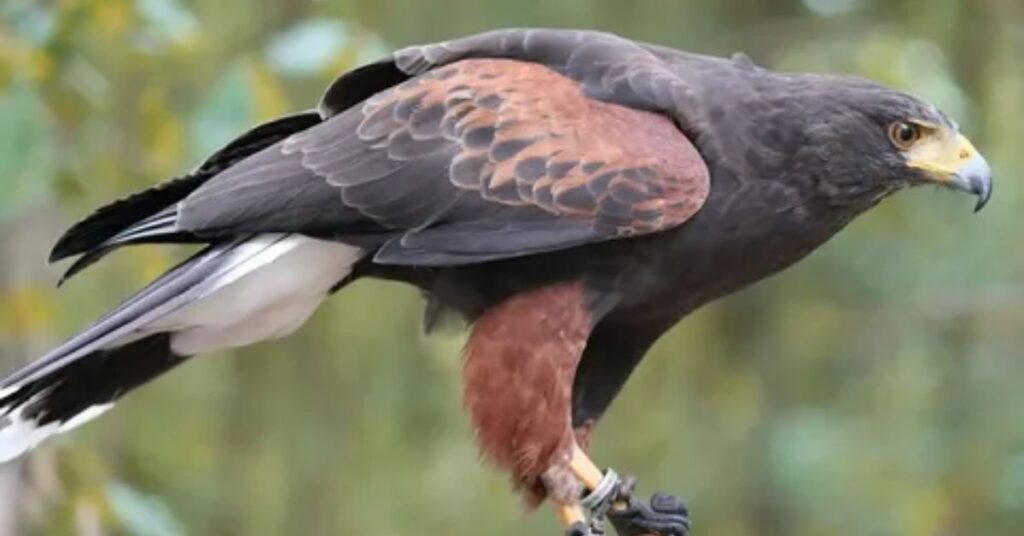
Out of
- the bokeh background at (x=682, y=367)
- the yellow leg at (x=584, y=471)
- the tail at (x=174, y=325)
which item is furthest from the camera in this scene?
the bokeh background at (x=682, y=367)

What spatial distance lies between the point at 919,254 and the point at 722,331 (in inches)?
27.6

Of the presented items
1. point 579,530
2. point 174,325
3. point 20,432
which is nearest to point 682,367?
point 579,530

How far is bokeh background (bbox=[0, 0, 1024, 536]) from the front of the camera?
5.44m

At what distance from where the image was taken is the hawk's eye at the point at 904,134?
151 inches

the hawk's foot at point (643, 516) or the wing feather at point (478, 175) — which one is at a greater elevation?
the wing feather at point (478, 175)

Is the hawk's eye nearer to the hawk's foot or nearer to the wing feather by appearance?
the wing feather

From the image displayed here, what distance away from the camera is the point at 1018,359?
6.46m

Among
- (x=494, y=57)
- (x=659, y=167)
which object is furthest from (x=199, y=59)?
(x=659, y=167)

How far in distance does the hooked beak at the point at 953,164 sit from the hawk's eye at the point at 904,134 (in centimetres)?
2

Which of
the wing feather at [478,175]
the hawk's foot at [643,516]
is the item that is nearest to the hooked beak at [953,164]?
the wing feather at [478,175]

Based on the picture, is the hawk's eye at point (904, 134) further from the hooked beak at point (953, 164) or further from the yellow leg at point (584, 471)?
the yellow leg at point (584, 471)

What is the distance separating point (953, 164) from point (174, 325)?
1.49 metres

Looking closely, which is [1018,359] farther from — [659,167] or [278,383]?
[659,167]

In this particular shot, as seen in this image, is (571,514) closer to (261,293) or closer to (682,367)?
(261,293)
